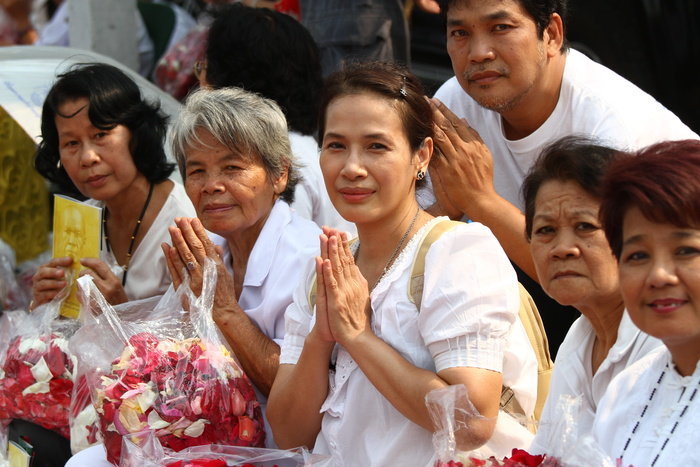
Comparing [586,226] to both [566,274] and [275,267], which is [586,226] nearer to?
[566,274]

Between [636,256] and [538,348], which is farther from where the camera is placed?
[538,348]

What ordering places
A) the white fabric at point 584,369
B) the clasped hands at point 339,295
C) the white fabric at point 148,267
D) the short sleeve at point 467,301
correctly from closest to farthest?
the white fabric at point 584,369 → the short sleeve at point 467,301 → the clasped hands at point 339,295 → the white fabric at point 148,267

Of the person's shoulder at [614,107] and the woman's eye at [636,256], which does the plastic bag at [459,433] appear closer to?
the woman's eye at [636,256]

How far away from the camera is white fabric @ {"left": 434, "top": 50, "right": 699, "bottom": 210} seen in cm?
308

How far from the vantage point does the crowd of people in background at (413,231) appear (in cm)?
Result: 198

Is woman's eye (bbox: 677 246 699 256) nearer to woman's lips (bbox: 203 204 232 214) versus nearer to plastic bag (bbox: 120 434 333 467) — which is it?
plastic bag (bbox: 120 434 333 467)

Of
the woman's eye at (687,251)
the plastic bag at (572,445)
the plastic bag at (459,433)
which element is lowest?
the plastic bag at (459,433)

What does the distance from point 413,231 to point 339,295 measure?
328 millimetres

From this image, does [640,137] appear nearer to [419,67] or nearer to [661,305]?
[661,305]

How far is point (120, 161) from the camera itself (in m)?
3.77

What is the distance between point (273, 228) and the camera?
330cm

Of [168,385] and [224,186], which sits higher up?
[224,186]

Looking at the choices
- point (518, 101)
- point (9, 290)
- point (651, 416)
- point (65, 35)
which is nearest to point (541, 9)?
point (518, 101)

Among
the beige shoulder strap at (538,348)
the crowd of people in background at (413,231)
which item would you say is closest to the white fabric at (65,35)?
the crowd of people in background at (413,231)
